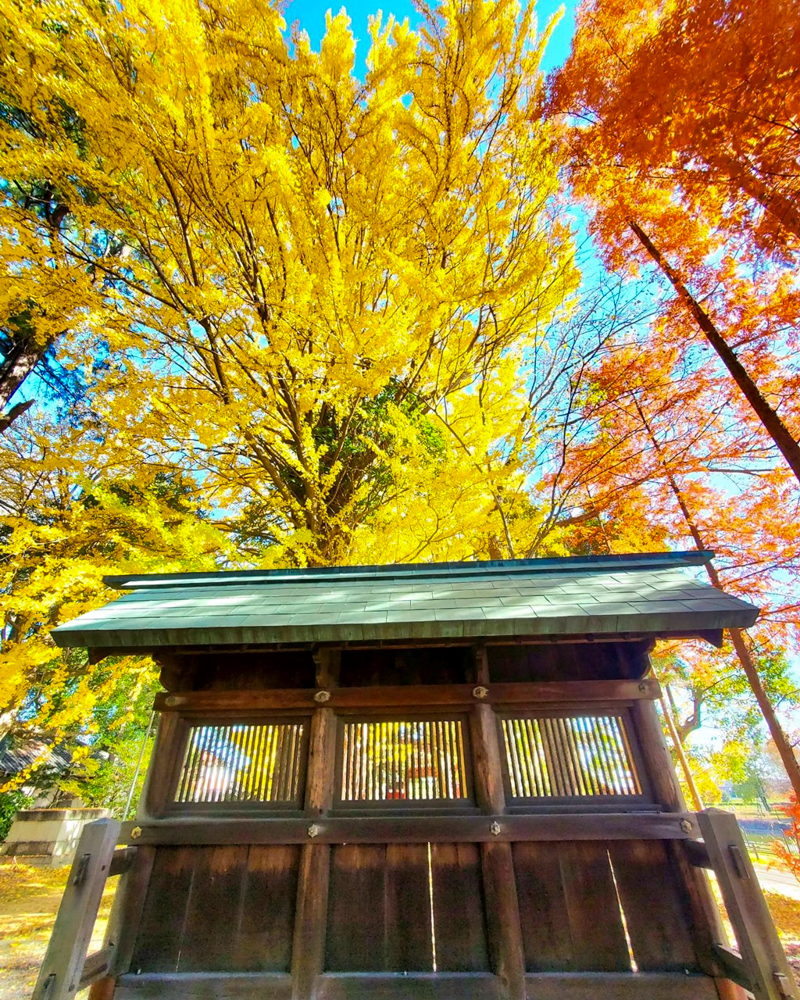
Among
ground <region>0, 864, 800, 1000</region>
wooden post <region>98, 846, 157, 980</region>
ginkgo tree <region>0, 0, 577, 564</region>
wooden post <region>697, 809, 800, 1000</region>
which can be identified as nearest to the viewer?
wooden post <region>697, 809, 800, 1000</region>

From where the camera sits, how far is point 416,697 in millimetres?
2883

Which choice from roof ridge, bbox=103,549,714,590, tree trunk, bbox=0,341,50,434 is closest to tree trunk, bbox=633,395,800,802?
roof ridge, bbox=103,549,714,590

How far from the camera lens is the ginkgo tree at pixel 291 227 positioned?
11.1 feet

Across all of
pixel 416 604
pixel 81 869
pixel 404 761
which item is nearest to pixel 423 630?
pixel 416 604

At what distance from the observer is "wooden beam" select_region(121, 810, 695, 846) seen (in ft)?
→ 8.24

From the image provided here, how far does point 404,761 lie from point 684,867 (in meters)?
1.79

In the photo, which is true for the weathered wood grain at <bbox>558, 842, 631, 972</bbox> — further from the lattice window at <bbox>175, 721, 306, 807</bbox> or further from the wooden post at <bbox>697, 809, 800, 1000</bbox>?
the lattice window at <bbox>175, 721, 306, 807</bbox>

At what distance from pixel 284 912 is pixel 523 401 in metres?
5.61

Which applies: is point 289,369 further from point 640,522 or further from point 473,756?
point 640,522

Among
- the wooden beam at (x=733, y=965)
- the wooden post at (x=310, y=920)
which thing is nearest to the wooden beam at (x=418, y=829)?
the wooden post at (x=310, y=920)

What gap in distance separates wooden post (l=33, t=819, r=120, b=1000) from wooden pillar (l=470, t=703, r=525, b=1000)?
2.14 metres

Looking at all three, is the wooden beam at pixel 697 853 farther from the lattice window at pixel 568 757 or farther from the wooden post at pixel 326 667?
the wooden post at pixel 326 667

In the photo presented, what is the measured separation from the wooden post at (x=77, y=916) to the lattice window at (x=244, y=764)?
0.52 meters

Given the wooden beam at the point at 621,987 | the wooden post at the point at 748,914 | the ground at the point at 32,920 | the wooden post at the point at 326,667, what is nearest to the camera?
the wooden post at the point at 748,914
